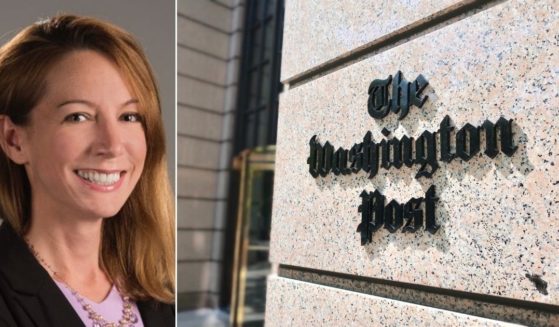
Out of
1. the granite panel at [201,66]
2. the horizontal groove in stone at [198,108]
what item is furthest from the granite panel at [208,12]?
the horizontal groove in stone at [198,108]

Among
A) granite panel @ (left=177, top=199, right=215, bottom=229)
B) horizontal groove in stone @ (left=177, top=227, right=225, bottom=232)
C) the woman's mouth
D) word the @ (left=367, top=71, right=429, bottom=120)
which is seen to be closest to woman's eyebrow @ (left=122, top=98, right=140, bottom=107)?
the woman's mouth

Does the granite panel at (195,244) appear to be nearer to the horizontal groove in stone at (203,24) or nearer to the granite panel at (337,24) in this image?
the horizontal groove in stone at (203,24)

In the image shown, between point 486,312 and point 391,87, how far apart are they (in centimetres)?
113

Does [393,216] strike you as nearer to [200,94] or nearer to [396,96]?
[396,96]

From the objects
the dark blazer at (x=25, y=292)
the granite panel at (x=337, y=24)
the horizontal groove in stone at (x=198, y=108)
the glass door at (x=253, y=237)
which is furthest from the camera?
the horizontal groove in stone at (x=198, y=108)

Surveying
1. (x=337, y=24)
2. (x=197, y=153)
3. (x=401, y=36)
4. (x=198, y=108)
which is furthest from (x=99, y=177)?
(x=198, y=108)

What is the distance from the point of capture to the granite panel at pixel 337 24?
2.56 meters

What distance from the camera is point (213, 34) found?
10.9 m

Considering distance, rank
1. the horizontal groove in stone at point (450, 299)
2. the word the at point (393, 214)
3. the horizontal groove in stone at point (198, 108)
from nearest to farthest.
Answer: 1. the horizontal groove in stone at point (450, 299)
2. the word the at point (393, 214)
3. the horizontal groove in stone at point (198, 108)

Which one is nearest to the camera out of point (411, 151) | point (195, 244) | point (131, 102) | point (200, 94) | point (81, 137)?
point (81, 137)

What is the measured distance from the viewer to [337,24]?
3107mm

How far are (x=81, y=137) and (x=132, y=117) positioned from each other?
22 centimetres

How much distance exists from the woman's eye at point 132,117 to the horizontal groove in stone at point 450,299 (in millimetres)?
1399

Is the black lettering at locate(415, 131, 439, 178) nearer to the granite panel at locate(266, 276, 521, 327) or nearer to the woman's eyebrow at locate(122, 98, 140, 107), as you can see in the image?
the granite panel at locate(266, 276, 521, 327)
